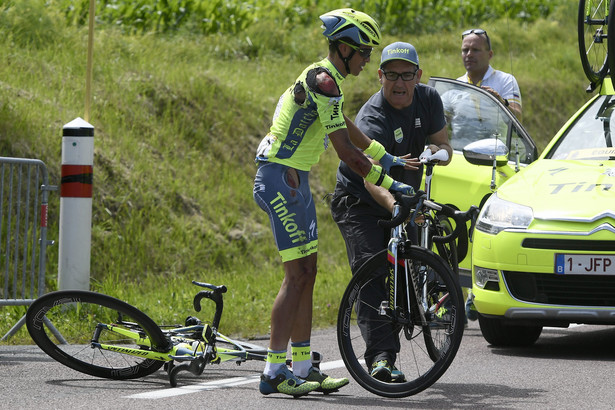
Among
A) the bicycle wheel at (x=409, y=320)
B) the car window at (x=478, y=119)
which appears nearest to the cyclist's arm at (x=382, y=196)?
the bicycle wheel at (x=409, y=320)

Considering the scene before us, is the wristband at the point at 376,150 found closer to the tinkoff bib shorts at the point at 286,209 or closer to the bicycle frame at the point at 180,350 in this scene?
the tinkoff bib shorts at the point at 286,209

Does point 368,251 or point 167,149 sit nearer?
point 368,251

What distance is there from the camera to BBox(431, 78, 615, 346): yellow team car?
7.23m

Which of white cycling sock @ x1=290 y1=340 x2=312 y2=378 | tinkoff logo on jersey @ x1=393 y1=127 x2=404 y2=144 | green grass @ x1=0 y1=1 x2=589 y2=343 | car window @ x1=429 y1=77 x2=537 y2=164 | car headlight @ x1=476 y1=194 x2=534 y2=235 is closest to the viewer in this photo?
white cycling sock @ x1=290 y1=340 x2=312 y2=378

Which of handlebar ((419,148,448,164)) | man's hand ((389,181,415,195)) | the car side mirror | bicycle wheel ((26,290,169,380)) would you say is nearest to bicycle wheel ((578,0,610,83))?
the car side mirror

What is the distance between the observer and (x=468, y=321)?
9703 millimetres

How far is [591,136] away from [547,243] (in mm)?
1528

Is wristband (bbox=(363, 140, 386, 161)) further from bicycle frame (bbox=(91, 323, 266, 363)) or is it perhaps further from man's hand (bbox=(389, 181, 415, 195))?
bicycle frame (bbox=(91, 323, 266, 363))

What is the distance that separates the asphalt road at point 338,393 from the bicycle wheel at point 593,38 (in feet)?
8.46

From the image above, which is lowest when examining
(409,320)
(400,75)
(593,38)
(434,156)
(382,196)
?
(409,320)

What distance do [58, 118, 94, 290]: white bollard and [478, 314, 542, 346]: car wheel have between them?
2.86m

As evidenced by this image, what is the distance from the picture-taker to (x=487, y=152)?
8.12 m

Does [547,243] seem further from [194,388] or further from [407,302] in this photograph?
[194,388]

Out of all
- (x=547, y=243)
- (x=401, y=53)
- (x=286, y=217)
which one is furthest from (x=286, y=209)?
(x=547, y=243)
